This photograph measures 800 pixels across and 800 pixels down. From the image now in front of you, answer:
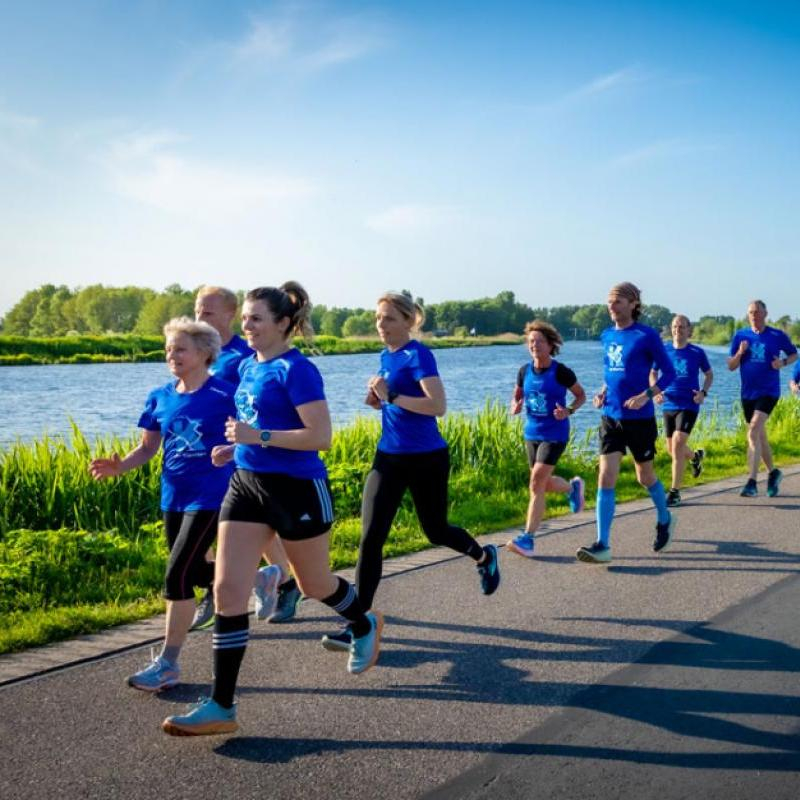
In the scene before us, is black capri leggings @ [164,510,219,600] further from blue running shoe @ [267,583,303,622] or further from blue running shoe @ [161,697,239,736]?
blue running shoe @ [267,583,303,622]

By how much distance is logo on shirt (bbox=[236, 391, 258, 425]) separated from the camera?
3863 mm

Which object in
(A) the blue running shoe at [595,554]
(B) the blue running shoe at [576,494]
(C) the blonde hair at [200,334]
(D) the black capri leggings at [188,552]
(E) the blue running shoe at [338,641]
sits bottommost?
(E) the blue running shoe at [338,641]

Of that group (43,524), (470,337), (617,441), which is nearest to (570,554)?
(617,441)

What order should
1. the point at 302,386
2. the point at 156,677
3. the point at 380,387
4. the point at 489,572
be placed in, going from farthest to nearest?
the point at 489,572
the point at 380,387
the point at 156,677
the point at 302,386

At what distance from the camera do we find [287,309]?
3.96 m

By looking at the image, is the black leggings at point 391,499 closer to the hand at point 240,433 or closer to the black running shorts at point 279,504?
the black running shorts at point 279,504

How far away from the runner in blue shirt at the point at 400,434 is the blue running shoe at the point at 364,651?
0.43m

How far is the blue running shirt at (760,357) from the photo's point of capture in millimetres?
10164

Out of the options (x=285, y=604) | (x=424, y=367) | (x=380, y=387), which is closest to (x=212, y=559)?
(x=285, y=604)

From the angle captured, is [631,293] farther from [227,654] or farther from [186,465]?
[227,654]

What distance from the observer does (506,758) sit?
336 centimetres

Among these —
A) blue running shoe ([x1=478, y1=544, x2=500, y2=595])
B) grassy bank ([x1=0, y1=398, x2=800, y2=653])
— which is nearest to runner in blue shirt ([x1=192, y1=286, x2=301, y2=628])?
grassy bank ([x1=0, y1=398, x2=800, y2=653])

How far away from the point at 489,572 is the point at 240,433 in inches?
96.1

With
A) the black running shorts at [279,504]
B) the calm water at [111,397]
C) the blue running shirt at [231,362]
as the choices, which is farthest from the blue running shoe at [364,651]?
the calm water at [111,397]
